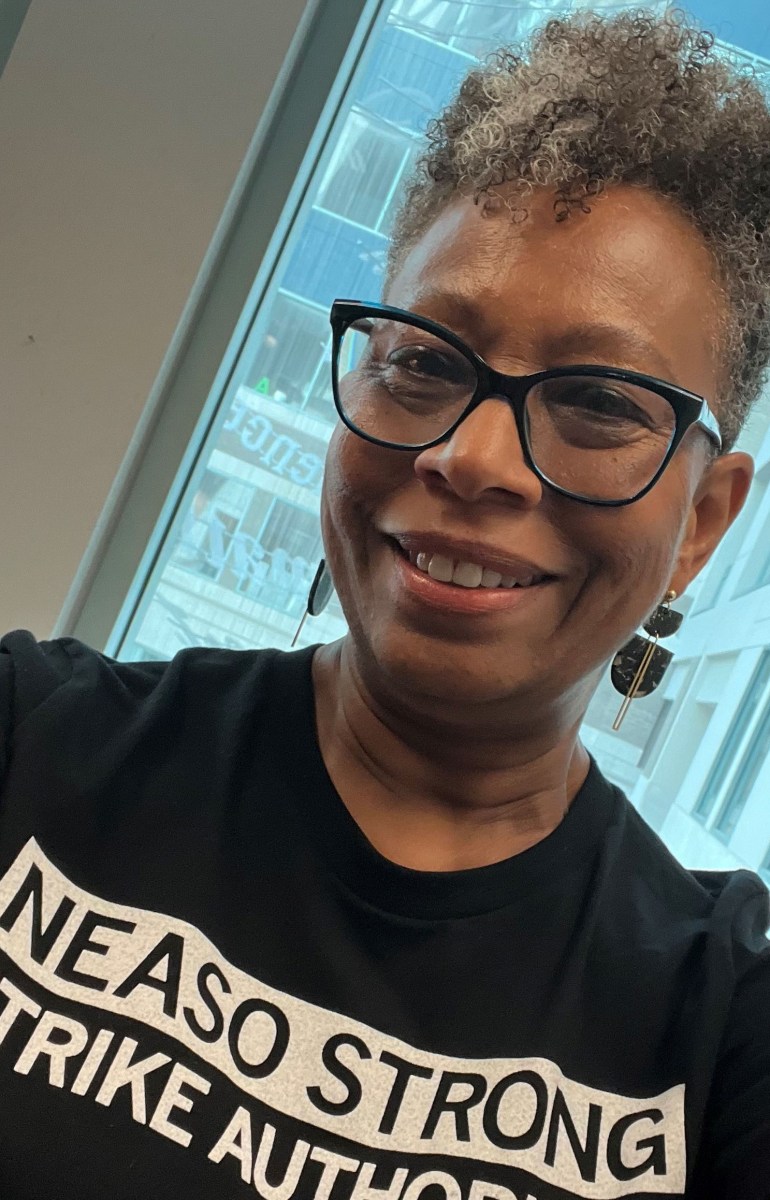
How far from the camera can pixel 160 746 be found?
2.84 feet

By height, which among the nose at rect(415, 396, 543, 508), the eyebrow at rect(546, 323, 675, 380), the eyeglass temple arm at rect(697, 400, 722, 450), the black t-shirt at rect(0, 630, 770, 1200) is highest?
the eyebrow at rect(546, 323, 675, 380)

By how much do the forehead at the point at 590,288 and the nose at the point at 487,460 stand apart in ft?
0.18

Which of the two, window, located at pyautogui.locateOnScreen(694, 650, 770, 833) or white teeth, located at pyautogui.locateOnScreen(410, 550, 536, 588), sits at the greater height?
white teeth, located at pyautogui.locateOnScreen(410, 550, 536, 588)

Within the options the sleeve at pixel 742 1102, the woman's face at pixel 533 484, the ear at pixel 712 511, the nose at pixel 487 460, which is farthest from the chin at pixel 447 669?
the sleeve at pixel 742 1102

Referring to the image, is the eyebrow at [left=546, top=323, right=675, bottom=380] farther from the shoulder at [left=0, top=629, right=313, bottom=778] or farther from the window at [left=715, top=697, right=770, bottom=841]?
the window at [left=715, top=697, right=770, bottom=841]

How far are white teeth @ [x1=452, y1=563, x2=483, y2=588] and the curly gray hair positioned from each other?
0.27 meters

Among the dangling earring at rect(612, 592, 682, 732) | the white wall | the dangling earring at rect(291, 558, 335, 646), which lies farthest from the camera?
the white wall

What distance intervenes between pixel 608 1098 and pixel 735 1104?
0.32ft

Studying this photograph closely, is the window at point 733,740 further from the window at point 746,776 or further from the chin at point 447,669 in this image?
the chin at point 447,669

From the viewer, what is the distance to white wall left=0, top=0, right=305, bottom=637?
4.46 ft

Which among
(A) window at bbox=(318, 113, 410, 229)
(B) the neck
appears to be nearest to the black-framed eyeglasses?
(B) the neck

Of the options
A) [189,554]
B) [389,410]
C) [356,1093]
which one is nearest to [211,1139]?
[356,1093]

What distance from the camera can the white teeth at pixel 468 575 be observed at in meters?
0.74

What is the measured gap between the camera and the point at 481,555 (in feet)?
2.40
